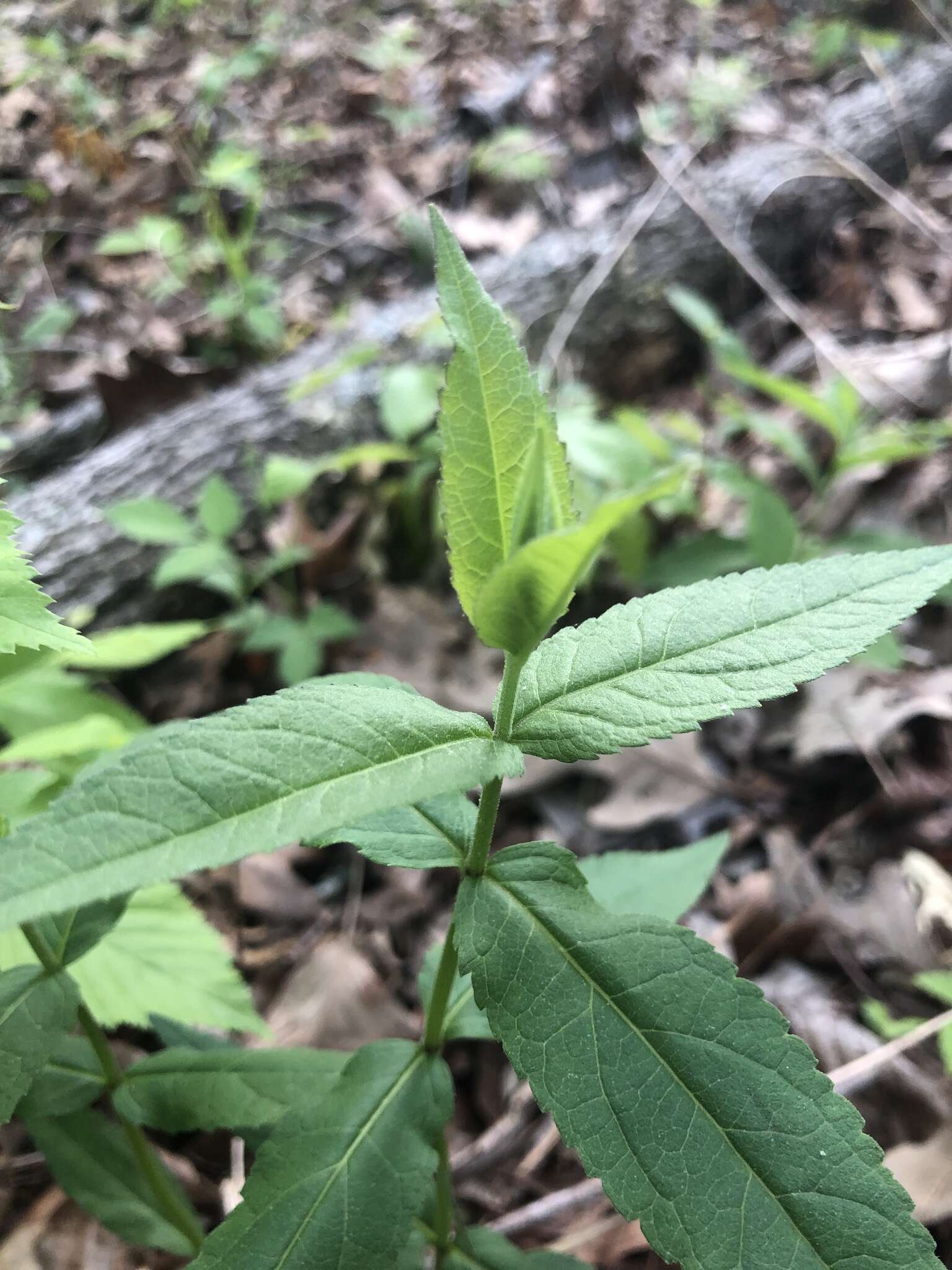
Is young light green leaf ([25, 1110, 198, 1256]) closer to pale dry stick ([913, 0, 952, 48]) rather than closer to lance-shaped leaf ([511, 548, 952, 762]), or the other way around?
Result: lance-shaped leaf ([511, 548, 952, 762])

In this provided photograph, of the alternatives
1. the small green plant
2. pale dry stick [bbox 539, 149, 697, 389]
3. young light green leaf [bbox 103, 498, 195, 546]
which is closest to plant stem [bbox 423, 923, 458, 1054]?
the small green plant

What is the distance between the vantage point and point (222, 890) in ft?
6.93

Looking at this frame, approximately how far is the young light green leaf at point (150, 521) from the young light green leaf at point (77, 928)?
1594 mm

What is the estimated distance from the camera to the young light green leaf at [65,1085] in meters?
1.00

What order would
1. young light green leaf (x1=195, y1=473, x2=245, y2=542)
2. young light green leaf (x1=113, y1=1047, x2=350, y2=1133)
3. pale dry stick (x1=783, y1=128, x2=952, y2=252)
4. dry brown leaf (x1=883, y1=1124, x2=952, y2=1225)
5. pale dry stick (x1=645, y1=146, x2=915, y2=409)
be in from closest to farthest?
1. young light green leaf (x1=113, y1=1047, x2=350, y2=1133)
2. dry brown leaf (x1=883, y1=1124, x2=952, y2=1225)
3. young light green leaf (x1=195, y1=473, x2=245, y2=542)
4. pale dry stick (x1=645, y1=146, x2=915, y2=409)
5. pale dry stick (x1=783, y1=128, x2=952, y2=252)

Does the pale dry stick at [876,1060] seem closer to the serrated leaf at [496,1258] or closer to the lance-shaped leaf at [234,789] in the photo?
the serrated leaf at [496,1258]

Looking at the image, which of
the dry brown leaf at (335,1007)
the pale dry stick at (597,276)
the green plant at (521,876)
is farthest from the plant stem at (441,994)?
the pale dry stick at (597,276)

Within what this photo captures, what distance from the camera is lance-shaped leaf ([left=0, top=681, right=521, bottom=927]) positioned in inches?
23.8

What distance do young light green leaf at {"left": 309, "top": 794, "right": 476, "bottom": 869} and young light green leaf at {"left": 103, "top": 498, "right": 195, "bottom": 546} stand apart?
5.69ft

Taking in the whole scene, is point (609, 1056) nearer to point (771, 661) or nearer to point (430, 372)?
point (771, 661)

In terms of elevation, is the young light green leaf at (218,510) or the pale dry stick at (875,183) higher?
the young light green leaf at (218,510)

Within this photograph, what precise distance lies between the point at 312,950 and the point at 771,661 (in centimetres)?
159

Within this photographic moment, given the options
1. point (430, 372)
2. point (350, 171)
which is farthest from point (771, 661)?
point (350, 171)

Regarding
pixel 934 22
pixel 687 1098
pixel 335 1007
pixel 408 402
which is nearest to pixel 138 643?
pixel 335 1007
